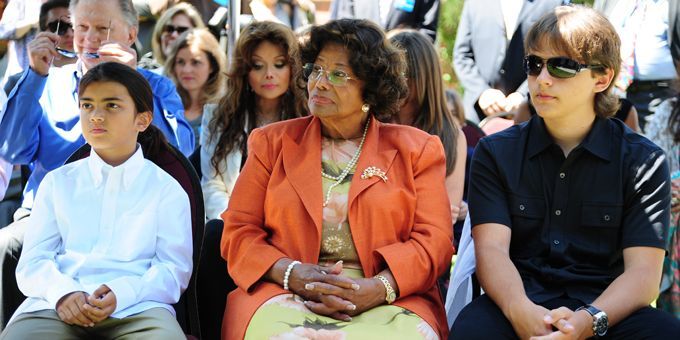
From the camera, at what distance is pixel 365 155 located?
3.93m

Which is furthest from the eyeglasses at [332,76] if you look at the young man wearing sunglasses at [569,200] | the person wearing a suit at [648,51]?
the person wearing a suit at [648,51]

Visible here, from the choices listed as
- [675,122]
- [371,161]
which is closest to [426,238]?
[371,161]

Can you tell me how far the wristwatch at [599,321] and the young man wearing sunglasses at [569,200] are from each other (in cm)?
4

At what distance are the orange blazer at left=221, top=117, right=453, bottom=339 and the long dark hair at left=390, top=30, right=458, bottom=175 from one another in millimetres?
980

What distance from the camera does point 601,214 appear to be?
3688 mm

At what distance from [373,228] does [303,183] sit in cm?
33

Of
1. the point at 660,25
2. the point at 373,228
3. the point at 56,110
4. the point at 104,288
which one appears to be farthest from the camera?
the point at 660,25

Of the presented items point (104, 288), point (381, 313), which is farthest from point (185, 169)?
point (381, 313)

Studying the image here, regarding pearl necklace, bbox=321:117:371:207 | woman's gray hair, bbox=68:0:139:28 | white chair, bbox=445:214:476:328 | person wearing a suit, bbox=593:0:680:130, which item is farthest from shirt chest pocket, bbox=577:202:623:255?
person wearing a suit, bbox=593:0:680:130

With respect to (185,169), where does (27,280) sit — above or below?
below

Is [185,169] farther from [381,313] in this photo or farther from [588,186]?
[588,186]

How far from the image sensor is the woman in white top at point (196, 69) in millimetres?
6688

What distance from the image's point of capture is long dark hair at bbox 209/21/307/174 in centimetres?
525

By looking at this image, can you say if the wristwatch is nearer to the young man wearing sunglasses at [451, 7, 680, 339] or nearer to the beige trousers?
the young man wearing sunglasses at [451, 7, 680, 339]
